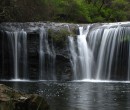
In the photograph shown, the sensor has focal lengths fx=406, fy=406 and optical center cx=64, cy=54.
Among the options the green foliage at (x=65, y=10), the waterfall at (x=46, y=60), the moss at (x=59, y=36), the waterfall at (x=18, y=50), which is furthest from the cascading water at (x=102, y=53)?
the green foliage at (x=65, y=10)

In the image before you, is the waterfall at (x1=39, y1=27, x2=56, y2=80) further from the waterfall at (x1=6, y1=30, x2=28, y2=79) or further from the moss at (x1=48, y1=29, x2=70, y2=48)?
the waterfall at (x1=6, y1=30, x2=28, y2=79)

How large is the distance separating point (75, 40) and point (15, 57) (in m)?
6.68

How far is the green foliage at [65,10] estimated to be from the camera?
4559 centimetres

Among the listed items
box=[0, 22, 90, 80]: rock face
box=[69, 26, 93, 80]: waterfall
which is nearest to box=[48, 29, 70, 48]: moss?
box=[0, 22, 90, 80]: rock face

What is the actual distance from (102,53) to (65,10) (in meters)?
14.4

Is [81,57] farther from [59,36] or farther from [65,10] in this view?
A: [65,10]

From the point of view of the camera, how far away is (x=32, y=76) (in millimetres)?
41781

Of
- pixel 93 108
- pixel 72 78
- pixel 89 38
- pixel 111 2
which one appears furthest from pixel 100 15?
pixel 93 108

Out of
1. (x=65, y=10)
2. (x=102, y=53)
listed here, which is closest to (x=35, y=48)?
(x=102, y=53)

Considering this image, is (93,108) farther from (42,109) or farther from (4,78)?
(4,78)

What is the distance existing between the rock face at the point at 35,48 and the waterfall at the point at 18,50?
0.38 m

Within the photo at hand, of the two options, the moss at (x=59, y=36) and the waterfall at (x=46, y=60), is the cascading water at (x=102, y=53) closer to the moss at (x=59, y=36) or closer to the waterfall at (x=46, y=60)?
the moss at (x=59, y=36)

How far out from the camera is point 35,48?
4259 cm

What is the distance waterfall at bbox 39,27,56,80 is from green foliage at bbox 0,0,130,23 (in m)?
4.75
